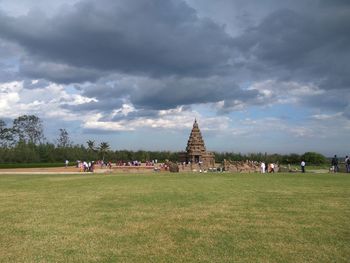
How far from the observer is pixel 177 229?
29.4ft

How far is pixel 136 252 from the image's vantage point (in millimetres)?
7180

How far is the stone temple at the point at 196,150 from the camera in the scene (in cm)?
5847

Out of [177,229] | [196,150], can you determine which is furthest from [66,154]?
[177,229]

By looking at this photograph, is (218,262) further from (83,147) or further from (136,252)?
(83,147)

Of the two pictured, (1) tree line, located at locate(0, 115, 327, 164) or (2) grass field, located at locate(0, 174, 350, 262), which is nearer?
(2) grass field, located at locate(0, 174, 350, 262)

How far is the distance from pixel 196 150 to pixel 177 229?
49766mm

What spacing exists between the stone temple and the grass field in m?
44.0

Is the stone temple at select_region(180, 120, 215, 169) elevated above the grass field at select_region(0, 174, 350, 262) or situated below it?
above

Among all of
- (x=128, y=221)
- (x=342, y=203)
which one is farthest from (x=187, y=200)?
(x=342, y=203)

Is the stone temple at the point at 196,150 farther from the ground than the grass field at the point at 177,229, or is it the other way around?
the stone temple at the point at 196,150

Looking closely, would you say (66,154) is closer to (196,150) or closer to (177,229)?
(196,150)

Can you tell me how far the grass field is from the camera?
7012mm

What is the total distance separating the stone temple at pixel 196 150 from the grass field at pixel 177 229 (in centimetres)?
4403

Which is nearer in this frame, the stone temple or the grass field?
the grass field
